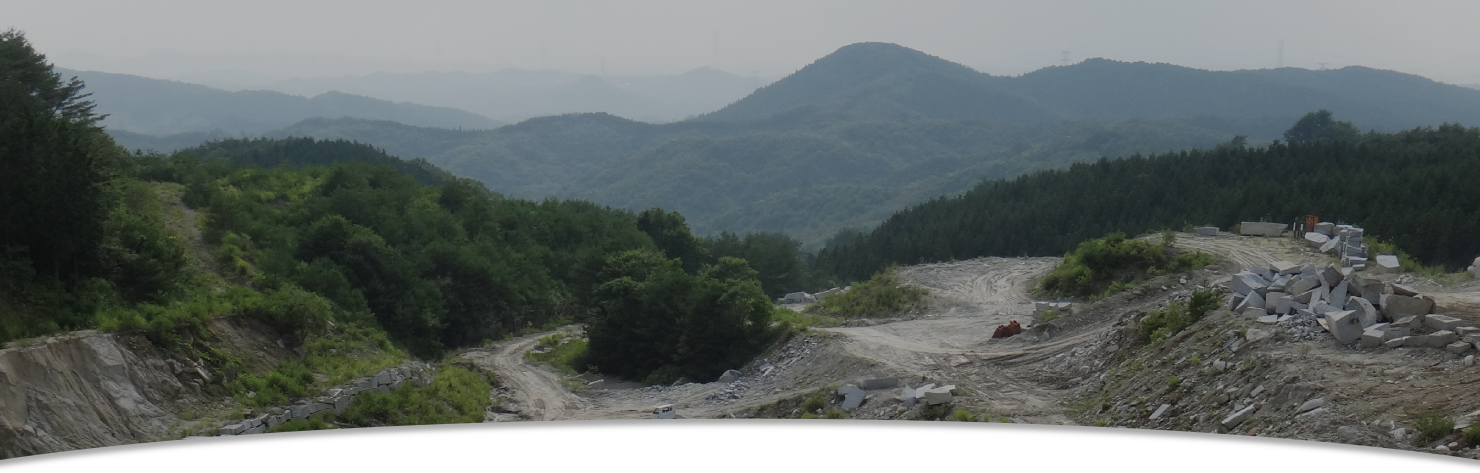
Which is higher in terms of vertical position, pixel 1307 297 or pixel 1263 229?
pixel 1307 297

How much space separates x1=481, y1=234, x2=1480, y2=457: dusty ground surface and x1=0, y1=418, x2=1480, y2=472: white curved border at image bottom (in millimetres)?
1082

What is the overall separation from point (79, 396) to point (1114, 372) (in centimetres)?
1701

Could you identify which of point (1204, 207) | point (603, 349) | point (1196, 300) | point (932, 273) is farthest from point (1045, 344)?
point (1204, 207)

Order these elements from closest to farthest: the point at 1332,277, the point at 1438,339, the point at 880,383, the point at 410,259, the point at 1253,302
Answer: the point at 1438,339 → the point at 1332,277 → the point at 1253,302 → the point at 880,383 → the point at 410,259

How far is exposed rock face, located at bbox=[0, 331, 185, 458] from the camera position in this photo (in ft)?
42.8

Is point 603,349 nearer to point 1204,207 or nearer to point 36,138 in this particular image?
point 36,138

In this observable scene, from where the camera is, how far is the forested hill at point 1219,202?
48156 millimetres

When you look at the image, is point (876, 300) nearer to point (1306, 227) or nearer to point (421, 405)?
point (1306, 227)

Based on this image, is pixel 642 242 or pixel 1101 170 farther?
pixel 1101 170

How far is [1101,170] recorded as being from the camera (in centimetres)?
8800

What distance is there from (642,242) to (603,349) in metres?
27.6

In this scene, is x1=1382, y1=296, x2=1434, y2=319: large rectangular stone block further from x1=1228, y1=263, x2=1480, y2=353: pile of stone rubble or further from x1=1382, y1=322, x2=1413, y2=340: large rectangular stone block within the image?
x1=1382, y1=322, x2=1413, y2=340: large rectangular stone block

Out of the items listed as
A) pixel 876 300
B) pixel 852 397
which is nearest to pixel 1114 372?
pixel 852 397

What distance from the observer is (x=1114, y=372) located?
66.1 ft
